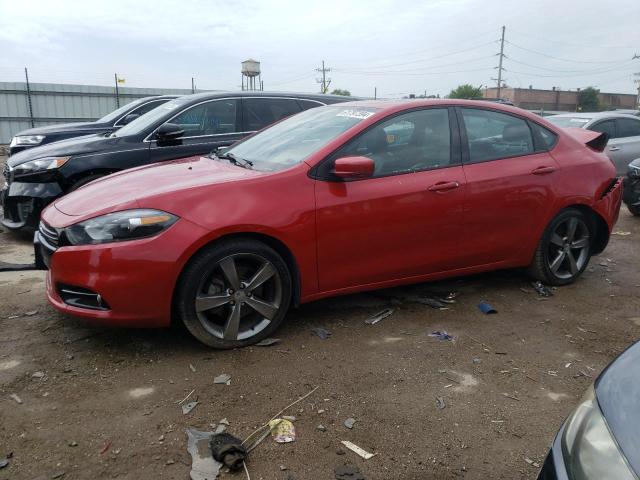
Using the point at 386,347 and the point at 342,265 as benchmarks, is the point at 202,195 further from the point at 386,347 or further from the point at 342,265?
the point at 386,347

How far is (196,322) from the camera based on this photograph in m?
3.42

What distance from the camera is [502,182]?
4.30 metres

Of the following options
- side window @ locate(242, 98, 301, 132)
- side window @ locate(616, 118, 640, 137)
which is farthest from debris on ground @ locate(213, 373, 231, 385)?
side window @ locate(616, 118, 640, 137)

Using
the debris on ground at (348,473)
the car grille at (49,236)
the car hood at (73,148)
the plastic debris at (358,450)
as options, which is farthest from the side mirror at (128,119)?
the debris on ground at (348,473)

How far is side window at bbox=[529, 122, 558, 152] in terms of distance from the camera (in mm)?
4625

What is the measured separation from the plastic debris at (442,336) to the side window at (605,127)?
22.7ft

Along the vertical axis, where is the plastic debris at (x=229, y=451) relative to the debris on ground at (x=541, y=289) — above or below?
below

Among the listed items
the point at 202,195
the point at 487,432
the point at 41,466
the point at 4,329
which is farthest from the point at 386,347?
the point at 4,329

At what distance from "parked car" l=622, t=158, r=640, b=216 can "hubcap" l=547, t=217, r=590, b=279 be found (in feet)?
12.5

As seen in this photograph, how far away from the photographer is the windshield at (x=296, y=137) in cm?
393

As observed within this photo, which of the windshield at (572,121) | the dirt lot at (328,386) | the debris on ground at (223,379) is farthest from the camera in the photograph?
the windshield at (572,121)

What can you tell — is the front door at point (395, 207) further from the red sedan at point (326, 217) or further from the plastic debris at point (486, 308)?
the plastic debris at point (486, 308)

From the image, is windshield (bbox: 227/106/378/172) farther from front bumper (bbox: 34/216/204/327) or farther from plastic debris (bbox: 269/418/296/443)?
plastic debris (bbox: 269/418/296/443)

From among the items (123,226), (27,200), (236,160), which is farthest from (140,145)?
(123,226)
